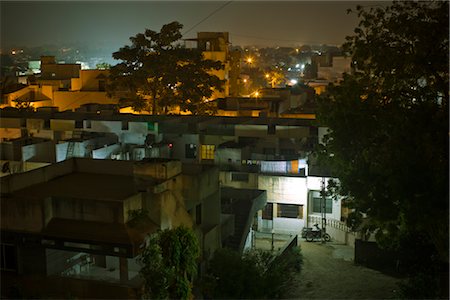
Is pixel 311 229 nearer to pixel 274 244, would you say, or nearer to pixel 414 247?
pixel 274 244

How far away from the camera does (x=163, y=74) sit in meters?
27.0

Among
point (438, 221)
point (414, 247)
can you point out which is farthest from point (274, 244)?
point (438, 221)

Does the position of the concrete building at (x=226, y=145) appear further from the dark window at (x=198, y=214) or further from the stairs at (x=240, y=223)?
the dark window at (x=198, y=214)

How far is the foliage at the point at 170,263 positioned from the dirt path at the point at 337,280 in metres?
3.37

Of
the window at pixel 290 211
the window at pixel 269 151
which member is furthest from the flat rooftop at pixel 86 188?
the window at pixel 269 151

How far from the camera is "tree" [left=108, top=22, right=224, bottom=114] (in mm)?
26938

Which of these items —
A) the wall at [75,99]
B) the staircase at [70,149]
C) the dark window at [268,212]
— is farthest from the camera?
the wall at [75,99]

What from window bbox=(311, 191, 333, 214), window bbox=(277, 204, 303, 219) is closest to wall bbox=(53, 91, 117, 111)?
window bbox=(277, 204, 303, 219)

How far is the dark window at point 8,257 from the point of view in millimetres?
10094

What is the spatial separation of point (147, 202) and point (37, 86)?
22.2m

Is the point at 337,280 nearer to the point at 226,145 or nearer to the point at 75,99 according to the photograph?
the point at 226,145

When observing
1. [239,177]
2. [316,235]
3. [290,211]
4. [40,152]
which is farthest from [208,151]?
[40,152]

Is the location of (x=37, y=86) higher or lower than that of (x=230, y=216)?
higher

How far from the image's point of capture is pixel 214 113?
26297mm
